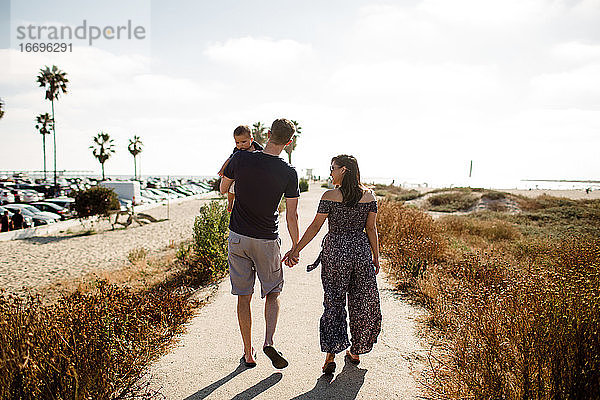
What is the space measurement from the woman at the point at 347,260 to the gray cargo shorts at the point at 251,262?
20 centimetres

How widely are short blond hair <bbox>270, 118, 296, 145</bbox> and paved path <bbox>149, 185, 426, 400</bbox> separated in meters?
2.20

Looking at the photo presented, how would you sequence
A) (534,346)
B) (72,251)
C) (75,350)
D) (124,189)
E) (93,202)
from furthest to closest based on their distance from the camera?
(124,189)
(93,202)
(72,251)
(75,350)
(534,346)

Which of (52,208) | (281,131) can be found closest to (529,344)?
(281,131)

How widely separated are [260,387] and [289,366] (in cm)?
53

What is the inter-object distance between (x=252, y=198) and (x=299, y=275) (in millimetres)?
4893

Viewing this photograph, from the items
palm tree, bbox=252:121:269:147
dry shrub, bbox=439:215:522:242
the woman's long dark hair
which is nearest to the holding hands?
the woman's long dark hair

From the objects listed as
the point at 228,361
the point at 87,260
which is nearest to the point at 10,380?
the point at 228,361

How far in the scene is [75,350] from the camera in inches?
129

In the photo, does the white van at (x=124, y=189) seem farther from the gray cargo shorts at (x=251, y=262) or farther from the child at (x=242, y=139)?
the gray cargo shorts at (x=251, y=262)

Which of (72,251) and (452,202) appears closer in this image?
(72,251)

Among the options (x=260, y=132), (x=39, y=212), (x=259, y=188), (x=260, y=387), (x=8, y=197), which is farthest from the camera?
(x=260, y=132)

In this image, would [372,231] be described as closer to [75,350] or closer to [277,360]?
[277,360]

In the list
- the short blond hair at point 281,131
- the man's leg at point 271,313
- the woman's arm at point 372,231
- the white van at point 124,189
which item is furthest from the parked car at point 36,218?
the woman's arm at point 372,231

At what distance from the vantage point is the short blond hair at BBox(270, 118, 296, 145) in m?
3.99
